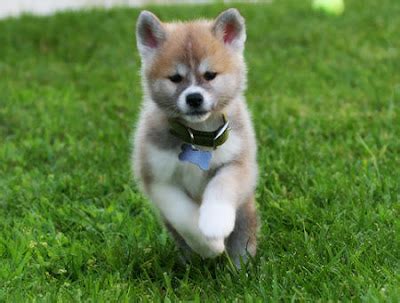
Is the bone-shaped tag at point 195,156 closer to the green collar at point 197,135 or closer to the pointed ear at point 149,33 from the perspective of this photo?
the green collar at point 197,135

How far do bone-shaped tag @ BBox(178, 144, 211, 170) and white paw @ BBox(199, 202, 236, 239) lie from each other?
245mm

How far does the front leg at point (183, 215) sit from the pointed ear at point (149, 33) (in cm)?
78

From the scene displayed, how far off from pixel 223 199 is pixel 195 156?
28 centimetres

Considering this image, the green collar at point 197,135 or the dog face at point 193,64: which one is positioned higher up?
the dog face at point 193,64

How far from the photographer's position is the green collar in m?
4.29

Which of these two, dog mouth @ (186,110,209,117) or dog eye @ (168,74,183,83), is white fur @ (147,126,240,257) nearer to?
dog mouth @ (186,110,209,117)

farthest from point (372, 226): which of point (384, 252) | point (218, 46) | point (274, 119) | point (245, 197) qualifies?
point (274, 119)

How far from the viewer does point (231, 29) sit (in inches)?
179

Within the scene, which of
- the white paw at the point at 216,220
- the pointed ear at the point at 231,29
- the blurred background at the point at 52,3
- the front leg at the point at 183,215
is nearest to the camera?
the white paw at the point at 216,220

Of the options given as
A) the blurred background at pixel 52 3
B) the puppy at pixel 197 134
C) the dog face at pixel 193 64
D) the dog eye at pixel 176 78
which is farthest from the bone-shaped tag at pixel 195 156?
the blurred background at pixel 52 3

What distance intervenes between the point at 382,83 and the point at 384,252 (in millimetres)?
3931

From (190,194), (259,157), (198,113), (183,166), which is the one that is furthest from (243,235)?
(259,157)

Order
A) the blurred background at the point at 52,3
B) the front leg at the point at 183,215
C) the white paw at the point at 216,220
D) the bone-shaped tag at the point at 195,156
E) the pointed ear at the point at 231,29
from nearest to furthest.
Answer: the white paw at the point at 216,220
the front leg at the point at 183,215
the bone-shaped tag at the point at 195,156
the pointed ear at the point at 231,29
the blurred background at the point at 52,3

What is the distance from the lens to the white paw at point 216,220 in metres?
3.97
